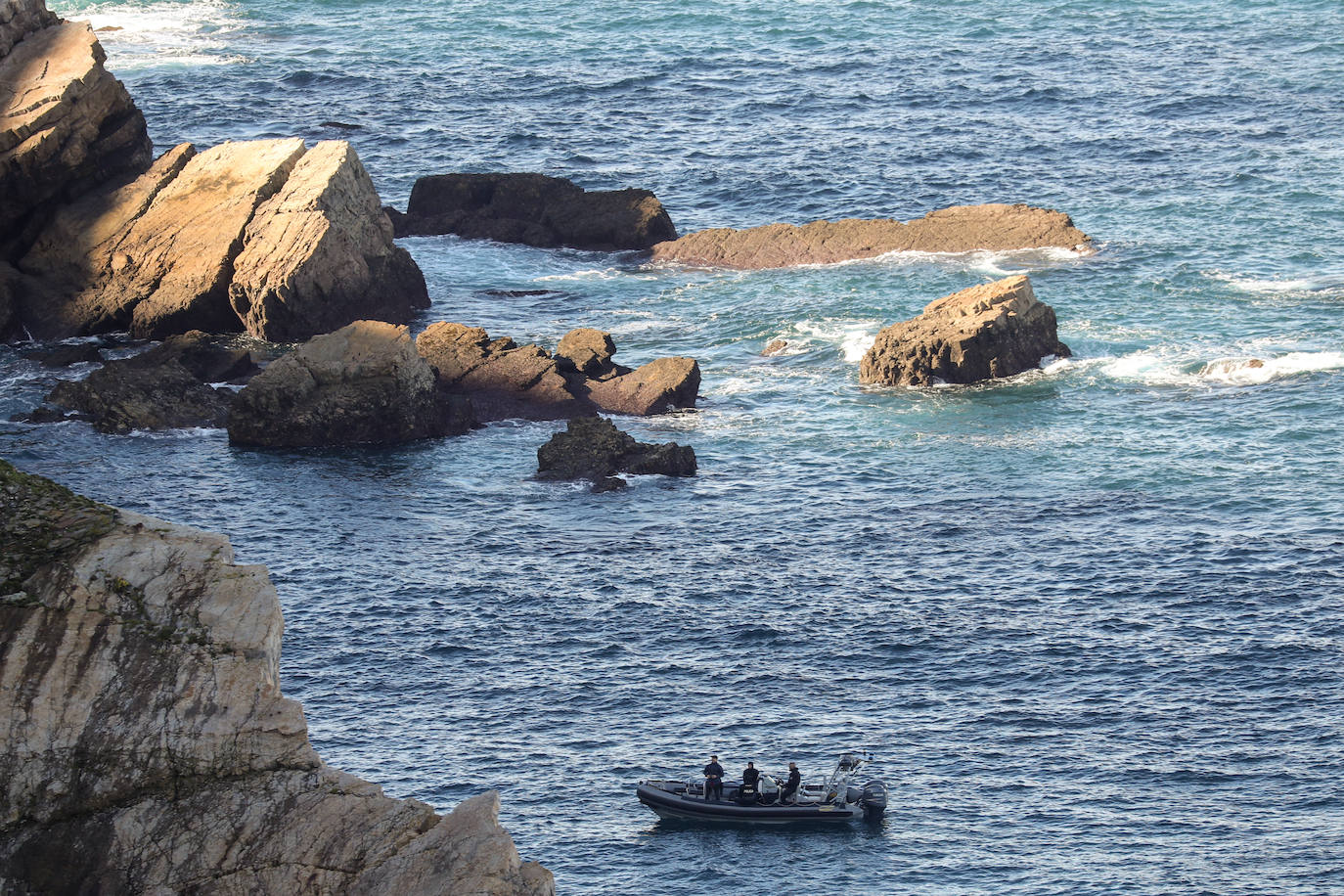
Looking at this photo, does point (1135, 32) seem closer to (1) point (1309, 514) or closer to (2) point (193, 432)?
(1) point (1309, 514)

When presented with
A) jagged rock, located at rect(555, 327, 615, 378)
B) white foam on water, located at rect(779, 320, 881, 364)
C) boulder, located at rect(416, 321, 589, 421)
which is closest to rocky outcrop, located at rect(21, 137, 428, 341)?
boulder, located at rect(416, 321, 589, 421)

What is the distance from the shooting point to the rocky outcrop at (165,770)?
33438 millimetres

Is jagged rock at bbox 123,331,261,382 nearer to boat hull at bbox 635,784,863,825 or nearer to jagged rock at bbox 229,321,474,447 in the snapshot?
jagged rock at bbox 229,321,474,447

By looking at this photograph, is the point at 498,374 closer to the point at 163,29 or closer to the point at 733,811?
the point at 733,811

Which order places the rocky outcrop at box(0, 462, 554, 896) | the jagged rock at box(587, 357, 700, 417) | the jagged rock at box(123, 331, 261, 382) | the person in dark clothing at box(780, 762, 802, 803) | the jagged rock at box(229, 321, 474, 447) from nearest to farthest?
the rocky outcrop at box(0, 462, 554, 896)
the person in dark clothing at box(780, 762, 802, 803)
the jagged rock at box(229, 321, 474, 447)
the jagged rock at box(587, 357, 700, 417)
the jagged rock at box(123, 331, 261, 382)

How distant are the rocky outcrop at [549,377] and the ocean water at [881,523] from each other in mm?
2241

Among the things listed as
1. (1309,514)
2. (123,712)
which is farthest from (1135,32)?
(123,712)

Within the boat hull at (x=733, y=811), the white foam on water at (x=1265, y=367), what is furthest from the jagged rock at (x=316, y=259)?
the boat hull at (x=733, y=811)

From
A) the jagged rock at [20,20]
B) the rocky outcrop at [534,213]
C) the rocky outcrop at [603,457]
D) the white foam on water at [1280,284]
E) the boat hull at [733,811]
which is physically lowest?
the boat hull at [733,811]

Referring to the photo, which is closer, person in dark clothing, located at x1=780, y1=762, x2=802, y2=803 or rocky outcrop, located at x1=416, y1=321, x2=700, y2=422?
person in dark clothing, located at x1=780, y1=762, x2=802, y2=803

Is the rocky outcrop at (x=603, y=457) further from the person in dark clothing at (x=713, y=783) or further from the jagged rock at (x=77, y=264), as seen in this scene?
the jagged rock at (x=77, y=264)

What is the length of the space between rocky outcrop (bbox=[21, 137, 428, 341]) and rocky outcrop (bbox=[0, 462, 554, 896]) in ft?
179

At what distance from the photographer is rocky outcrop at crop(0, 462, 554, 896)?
3344 centimetres

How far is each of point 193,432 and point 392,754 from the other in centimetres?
2882
